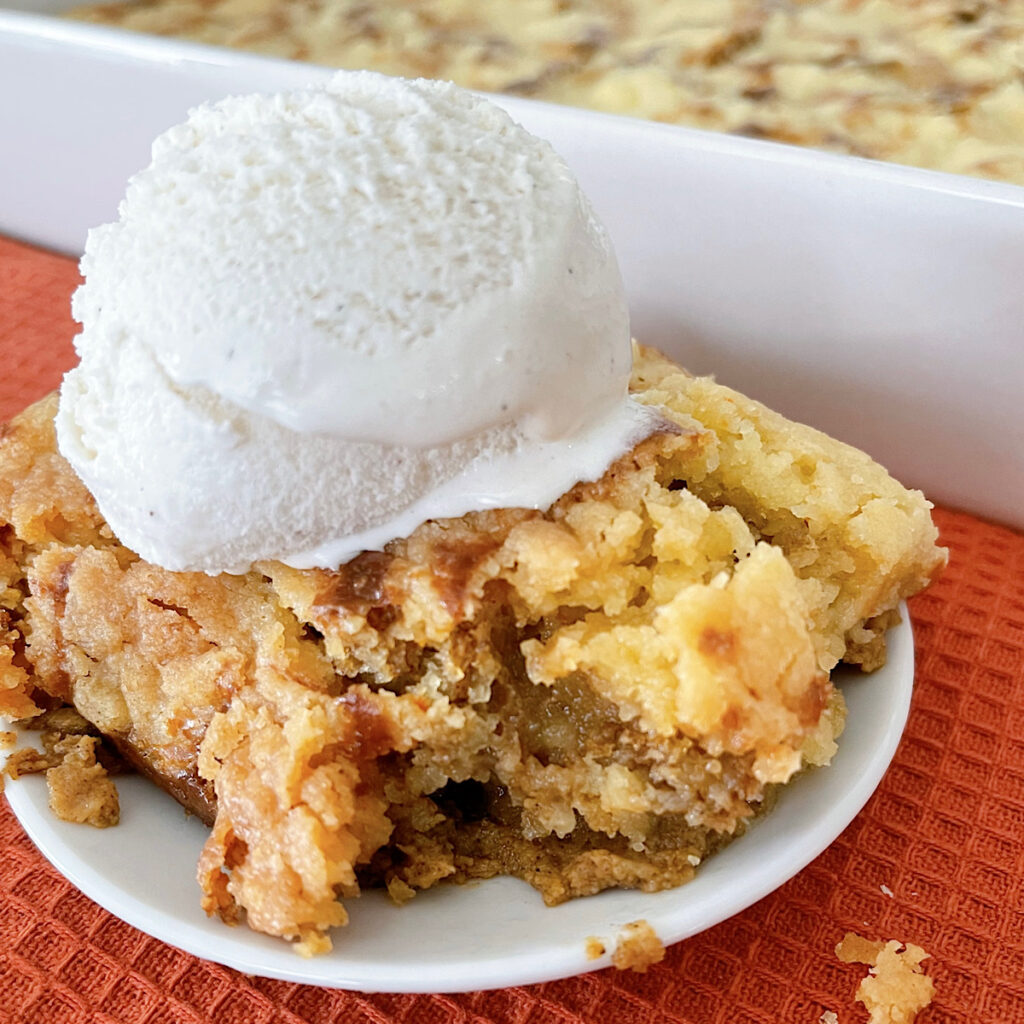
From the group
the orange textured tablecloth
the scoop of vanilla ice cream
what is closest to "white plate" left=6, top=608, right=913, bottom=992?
the orange textured tablecloth

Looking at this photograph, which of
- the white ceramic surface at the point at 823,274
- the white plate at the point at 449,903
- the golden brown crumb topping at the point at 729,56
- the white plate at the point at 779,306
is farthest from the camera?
the golden brown crumb topping at the point at 729,56

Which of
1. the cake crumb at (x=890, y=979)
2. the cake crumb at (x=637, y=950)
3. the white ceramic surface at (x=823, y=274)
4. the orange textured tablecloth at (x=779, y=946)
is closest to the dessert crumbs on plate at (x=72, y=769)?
the orange textured tablecloth at (x=779, y=946)

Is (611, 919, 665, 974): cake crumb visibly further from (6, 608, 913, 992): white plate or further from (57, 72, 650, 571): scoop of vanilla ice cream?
(57, 72, 650, 571): scoop of vanilla ice cream

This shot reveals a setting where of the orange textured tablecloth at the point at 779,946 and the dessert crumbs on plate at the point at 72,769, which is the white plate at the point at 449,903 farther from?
the orange textured tablecloth at the point at 779,946

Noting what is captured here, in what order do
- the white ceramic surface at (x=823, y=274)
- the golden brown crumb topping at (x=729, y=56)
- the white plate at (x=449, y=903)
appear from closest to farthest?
the white plate at (x=449, y=903) < the white ceramic surface at (x=823, y=274) < the golden brown crumb topping at (x=729, y=56)

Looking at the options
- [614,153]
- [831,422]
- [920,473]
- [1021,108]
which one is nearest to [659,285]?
[614,153]

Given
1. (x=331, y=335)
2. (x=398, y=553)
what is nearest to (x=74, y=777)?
(x=398, y=553)

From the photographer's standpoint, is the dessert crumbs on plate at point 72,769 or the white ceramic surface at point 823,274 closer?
the dessert crumbs on plate at point 72,769
